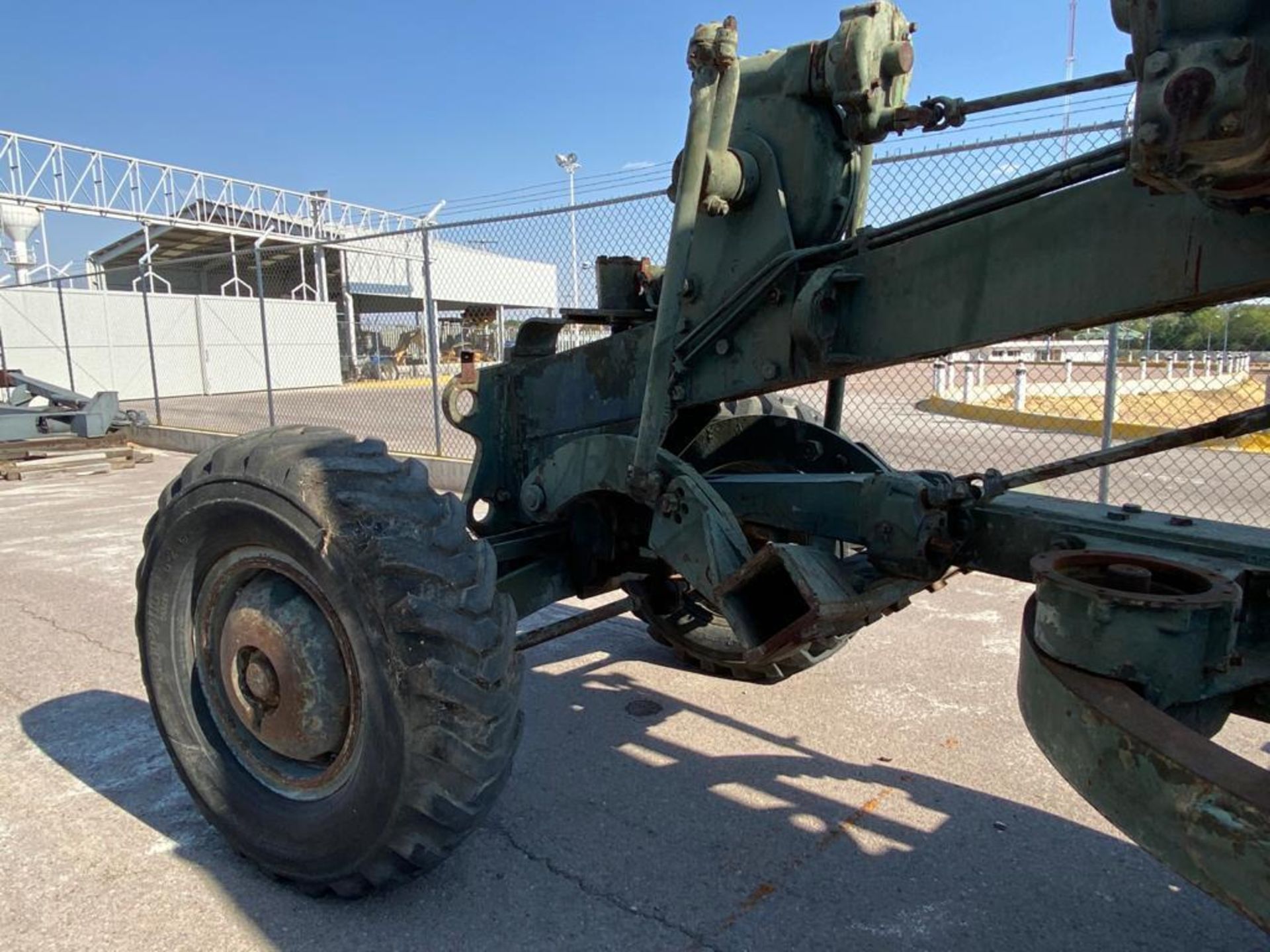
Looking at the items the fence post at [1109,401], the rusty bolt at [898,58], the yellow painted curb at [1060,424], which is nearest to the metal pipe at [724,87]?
the rusty bolt at [898,58]

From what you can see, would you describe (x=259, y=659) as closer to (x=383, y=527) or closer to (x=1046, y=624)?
(x=383, y=527)

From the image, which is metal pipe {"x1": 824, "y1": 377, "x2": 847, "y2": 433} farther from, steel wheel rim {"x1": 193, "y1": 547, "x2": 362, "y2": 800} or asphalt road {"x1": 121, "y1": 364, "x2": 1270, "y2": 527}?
asphalt road {"x1": 121, "y1": 364, "x2": 1270, "y2": 527}

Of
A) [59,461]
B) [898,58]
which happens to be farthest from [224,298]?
[898,58]

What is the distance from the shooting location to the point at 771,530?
3.44 m

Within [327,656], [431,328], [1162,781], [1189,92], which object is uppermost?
[1189,92]

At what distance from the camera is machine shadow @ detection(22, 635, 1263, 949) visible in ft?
8.28

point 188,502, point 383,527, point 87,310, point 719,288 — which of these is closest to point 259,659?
point 188,502

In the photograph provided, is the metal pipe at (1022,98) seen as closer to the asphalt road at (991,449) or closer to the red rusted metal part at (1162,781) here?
the red rusted metal part at (1162,781)

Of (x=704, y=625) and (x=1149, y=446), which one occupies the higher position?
(x=1149, y=446)

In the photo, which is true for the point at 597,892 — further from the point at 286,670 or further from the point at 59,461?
the point at 59,461

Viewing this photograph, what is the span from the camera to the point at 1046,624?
1.79 m

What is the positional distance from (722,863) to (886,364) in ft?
5.26

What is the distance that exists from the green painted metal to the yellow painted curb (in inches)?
226

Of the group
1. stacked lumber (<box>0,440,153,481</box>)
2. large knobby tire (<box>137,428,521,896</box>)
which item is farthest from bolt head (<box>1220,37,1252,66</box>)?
stacked lumber (<box>0,440,153,481</box>)
